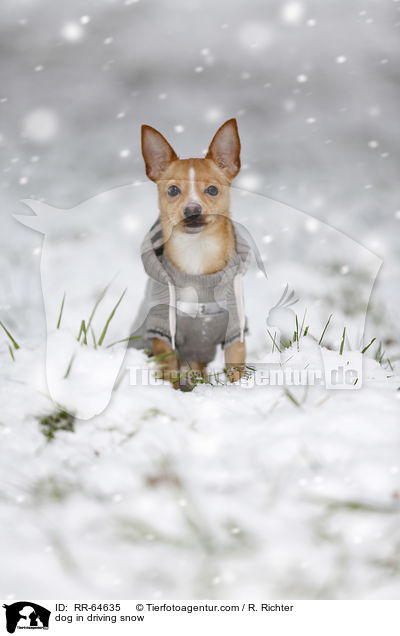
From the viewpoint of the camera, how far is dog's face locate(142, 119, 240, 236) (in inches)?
55.4

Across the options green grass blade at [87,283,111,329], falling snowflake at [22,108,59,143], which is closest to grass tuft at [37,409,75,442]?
green grass blade at [87,283,111,329]

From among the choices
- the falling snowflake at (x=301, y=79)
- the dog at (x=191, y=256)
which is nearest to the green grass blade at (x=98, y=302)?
the dog at (x=191, y=256)

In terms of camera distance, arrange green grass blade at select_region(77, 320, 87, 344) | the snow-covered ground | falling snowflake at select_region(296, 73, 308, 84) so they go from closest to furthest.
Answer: the snow-covered ground → green grass blade at select_region(77, 320, 87, 344) → falling snowflake at select_region(296, 73, 308, 84)

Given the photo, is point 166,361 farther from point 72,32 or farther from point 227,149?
point 72,32

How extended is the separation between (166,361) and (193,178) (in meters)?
0.53

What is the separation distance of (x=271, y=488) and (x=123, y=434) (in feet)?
1.14

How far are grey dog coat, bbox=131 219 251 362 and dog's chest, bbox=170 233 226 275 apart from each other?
0.02 m

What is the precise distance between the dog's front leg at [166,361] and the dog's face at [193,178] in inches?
12.8

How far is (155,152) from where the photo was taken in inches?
57.6

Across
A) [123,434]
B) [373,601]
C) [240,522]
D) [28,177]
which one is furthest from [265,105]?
[373,601]

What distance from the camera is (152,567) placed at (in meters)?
0.94

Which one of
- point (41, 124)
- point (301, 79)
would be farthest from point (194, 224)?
point (301, 79)

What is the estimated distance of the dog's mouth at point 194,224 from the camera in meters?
1.40

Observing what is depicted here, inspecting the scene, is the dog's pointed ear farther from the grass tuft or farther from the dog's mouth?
the grass tuft
